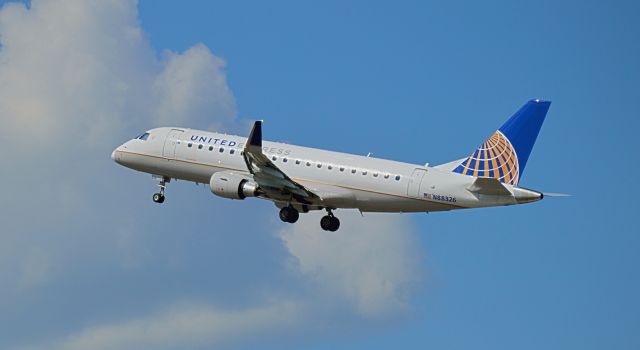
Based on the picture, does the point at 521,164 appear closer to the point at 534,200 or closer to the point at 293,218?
the point at 534,200

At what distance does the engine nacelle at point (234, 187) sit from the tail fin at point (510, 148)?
1113cm

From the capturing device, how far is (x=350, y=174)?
79938mm

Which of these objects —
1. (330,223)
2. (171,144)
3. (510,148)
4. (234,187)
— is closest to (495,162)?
(510,148)

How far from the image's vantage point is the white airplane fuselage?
254 ft

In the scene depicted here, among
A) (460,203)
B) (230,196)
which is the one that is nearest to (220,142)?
(230,196)

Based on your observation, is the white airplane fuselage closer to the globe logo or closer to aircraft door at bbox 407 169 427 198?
aircraft door at bbox 407 169 427 198

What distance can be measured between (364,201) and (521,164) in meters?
8.66

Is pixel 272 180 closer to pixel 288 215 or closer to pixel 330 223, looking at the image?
pixel 288 215

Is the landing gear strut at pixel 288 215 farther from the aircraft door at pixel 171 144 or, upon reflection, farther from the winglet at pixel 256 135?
the aircraft door at pixel 171 144

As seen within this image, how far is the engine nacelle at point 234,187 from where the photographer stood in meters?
80.4

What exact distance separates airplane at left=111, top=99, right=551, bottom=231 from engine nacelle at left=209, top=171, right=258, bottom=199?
0.05 meters

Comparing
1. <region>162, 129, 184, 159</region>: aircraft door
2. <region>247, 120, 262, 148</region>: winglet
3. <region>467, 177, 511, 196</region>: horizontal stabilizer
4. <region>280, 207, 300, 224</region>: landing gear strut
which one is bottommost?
<region>467, 177, 511, 196</region>: horizontal stabilizer

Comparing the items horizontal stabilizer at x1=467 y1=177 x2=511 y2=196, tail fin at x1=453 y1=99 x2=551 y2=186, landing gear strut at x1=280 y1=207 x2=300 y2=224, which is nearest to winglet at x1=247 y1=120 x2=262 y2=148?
landing gear strut at x1=280 y1=207 x2=300 y2=224

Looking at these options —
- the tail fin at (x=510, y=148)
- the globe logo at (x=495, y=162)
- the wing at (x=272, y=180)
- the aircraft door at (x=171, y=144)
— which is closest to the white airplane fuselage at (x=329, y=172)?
the aircraft door at (x=171, y=144)
